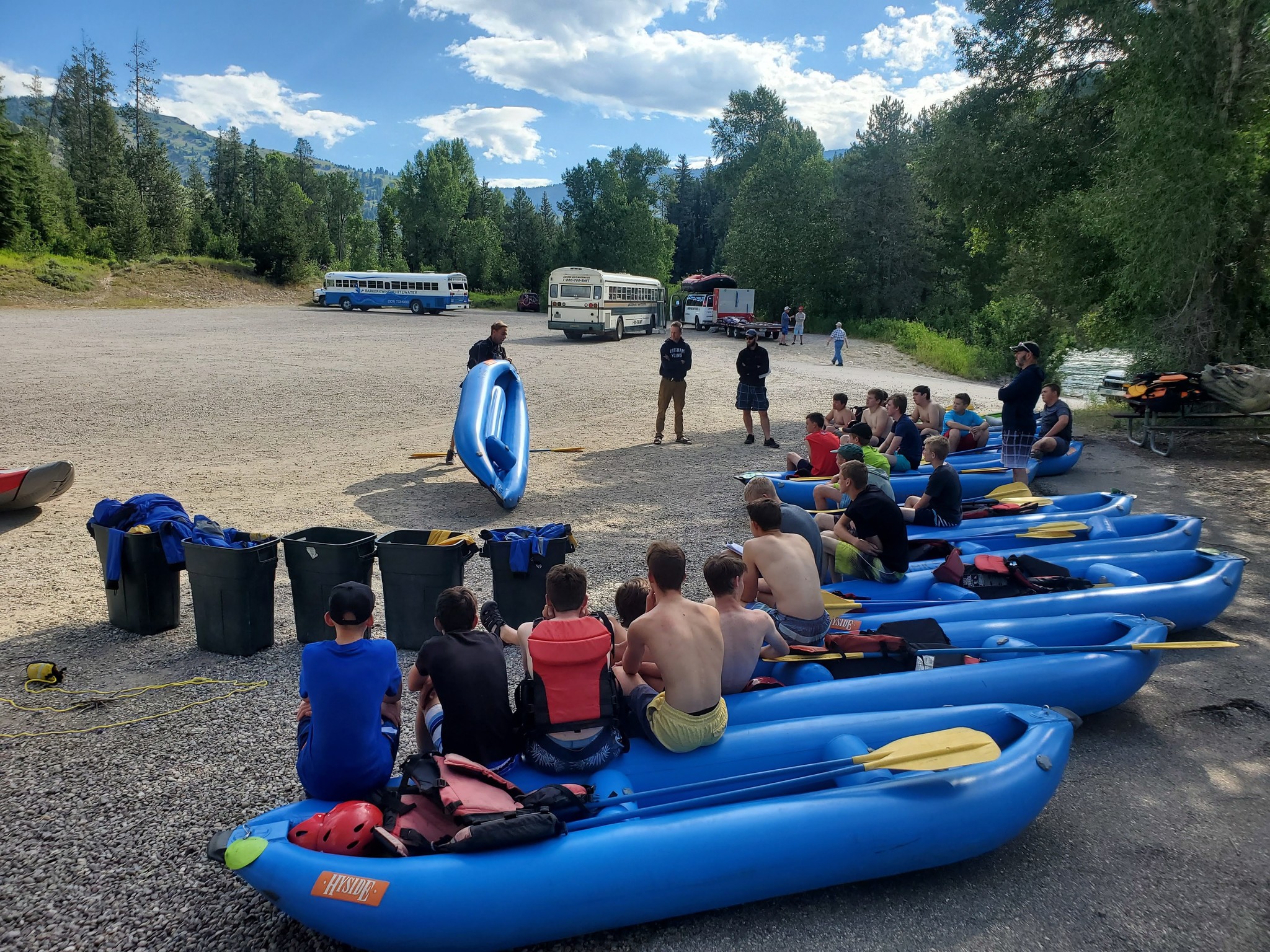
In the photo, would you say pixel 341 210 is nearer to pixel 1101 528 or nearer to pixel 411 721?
pixel 1101 528

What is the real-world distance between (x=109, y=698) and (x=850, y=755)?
4.23 metres

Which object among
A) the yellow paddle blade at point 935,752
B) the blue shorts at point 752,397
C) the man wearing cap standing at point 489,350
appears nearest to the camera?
the yellow paddle blade at point 935,752

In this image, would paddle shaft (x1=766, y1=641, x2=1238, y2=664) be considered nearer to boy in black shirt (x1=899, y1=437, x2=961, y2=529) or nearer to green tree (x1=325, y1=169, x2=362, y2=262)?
A: boy in black shirt (x1=899, y1=437, x2=961, y2=529)

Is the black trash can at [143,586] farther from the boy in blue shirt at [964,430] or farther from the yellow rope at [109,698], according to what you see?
the boy in blue shirt at [964,430]

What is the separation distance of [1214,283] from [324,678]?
1432 cm

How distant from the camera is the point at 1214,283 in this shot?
12578 mm

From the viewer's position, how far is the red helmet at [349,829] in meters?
3.03

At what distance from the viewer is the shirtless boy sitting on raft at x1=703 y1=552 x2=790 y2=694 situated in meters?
4.05

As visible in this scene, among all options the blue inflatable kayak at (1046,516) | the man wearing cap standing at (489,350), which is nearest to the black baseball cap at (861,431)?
the blue inflatable kayak at (1046,516)

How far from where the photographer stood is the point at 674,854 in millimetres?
3043

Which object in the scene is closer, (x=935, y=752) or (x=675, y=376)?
(x=935, y=752)

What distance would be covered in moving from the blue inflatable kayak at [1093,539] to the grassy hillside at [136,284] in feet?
124

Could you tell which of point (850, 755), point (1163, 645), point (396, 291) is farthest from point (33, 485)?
point (396, 291)

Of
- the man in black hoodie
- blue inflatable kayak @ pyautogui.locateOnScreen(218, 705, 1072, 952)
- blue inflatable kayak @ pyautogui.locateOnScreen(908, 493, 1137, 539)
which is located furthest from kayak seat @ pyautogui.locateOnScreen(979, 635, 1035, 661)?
the man in black hoodie
